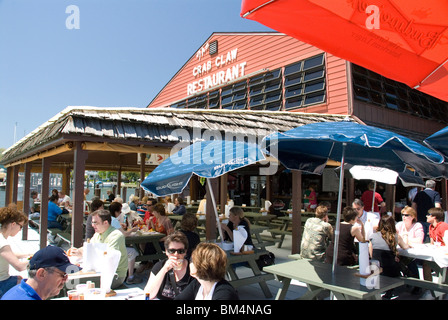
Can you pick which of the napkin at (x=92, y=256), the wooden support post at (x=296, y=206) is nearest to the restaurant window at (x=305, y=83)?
the wooden support post at (x=296, y=206)

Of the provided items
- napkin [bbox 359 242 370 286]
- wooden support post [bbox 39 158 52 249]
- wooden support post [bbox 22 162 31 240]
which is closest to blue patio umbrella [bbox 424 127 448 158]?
napkin [bbox 359 242 370 286]

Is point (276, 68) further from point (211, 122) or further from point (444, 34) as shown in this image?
point (444, 34)

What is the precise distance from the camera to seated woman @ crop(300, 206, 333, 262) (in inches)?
188

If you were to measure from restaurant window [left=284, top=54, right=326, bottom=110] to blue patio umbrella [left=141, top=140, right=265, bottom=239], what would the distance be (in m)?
7.95

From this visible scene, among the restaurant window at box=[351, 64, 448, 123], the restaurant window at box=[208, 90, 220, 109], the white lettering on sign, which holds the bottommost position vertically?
the restaurant window at box=[351, 64, 448, 123]

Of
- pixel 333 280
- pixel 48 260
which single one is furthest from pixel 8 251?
pixel 333 280

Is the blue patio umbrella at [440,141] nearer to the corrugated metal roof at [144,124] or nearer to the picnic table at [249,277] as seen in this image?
the picnic table at [249,277]

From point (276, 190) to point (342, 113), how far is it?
4.82 metres

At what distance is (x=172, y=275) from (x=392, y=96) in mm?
12310

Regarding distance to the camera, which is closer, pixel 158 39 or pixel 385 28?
pixel 385 28

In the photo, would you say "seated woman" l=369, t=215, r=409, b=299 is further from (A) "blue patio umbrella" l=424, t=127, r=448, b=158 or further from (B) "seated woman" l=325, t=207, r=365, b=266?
(A) "blue patio umbrella" l=424, t=127, r=448, b=158
